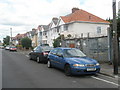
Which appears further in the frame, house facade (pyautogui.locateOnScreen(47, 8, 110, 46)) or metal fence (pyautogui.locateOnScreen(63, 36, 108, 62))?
house facade (pyautogui.locateOnScreen(47, 8, 110, 46))

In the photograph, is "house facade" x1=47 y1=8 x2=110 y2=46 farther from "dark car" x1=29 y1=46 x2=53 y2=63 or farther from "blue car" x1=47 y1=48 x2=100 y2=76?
"blue car" x1=47 y1=48 x2=100 y2=76

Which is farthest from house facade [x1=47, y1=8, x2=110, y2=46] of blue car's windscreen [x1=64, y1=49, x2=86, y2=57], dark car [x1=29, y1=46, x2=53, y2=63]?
blue car's windscreen [x1=64, y1=49, x2=86, y2=57]

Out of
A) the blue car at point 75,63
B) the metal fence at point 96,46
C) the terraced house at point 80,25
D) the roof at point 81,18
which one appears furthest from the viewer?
the roof at point 81,18

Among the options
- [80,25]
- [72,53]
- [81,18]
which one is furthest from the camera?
[81,18]

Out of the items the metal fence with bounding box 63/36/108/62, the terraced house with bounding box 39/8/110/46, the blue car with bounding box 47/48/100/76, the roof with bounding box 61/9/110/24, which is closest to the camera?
the blue car with bounding box 47/48/100/76

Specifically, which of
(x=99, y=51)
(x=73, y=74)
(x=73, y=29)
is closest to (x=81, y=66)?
(x=73, y=74)

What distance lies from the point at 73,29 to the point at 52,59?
21370mm

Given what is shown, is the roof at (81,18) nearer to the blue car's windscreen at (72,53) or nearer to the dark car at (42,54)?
the dark car at (42,54)

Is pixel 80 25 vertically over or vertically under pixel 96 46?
over

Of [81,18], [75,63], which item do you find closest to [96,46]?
[75,63]

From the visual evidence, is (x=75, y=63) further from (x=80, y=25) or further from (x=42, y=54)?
(x=80, y=25)

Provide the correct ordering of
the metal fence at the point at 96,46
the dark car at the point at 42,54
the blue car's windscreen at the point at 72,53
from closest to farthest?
1. the blue car's windscreen at the point at 72,53
2. the metal fence at the point at 96,46
3. the dark car at the point at 42,54

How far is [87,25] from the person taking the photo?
3244cm

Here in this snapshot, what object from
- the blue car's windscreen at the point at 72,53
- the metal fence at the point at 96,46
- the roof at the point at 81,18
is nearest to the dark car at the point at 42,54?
the metal fence at the point at 96,46
